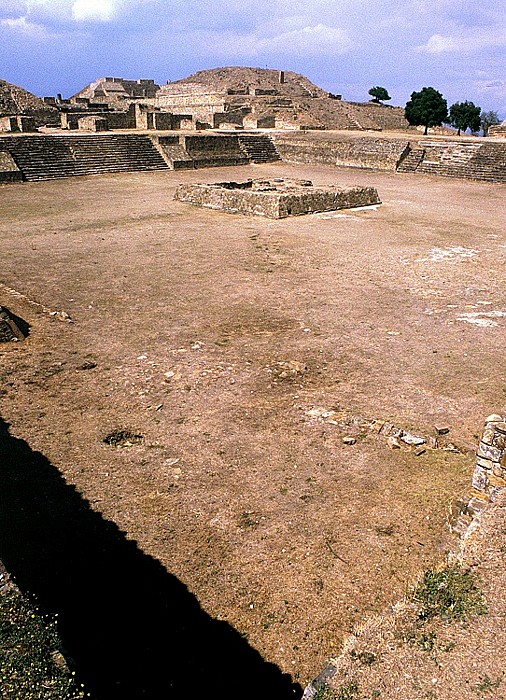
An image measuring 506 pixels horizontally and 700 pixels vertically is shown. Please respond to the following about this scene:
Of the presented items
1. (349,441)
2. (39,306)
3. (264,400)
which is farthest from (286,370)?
(39,306)

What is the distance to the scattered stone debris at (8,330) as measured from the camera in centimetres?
853

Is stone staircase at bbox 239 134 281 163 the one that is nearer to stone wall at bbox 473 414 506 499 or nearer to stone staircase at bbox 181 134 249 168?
stone staircase at bbox 181 134 249 168

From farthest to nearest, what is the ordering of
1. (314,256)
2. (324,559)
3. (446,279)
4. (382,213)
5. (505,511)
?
(382,213)
(314,256)
(446,279)
(324,559)
(505,511)

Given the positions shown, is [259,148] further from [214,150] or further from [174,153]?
[174,153]

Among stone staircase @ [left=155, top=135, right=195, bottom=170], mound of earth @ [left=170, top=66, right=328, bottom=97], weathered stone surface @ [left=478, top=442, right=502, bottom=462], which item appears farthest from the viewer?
mound of earth @ [left=170, top=66, right=328, bottom=97]

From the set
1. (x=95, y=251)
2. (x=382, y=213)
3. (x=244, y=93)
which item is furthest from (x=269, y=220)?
(x=244, y=93)

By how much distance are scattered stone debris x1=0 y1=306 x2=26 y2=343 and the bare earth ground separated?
0.65 feet

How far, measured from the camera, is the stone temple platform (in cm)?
1856

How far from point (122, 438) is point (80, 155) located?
2518cm

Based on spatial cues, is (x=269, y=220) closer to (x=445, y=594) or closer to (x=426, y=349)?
(x=426, y=349)

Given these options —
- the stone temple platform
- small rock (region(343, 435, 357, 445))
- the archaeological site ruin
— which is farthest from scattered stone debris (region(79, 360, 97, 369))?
the stone temple platform

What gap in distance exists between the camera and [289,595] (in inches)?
170

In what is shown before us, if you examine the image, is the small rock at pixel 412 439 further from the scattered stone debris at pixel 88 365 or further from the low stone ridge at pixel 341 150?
Result: the low stone ridge at pixel 341 150

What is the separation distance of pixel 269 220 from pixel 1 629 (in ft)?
55.4
